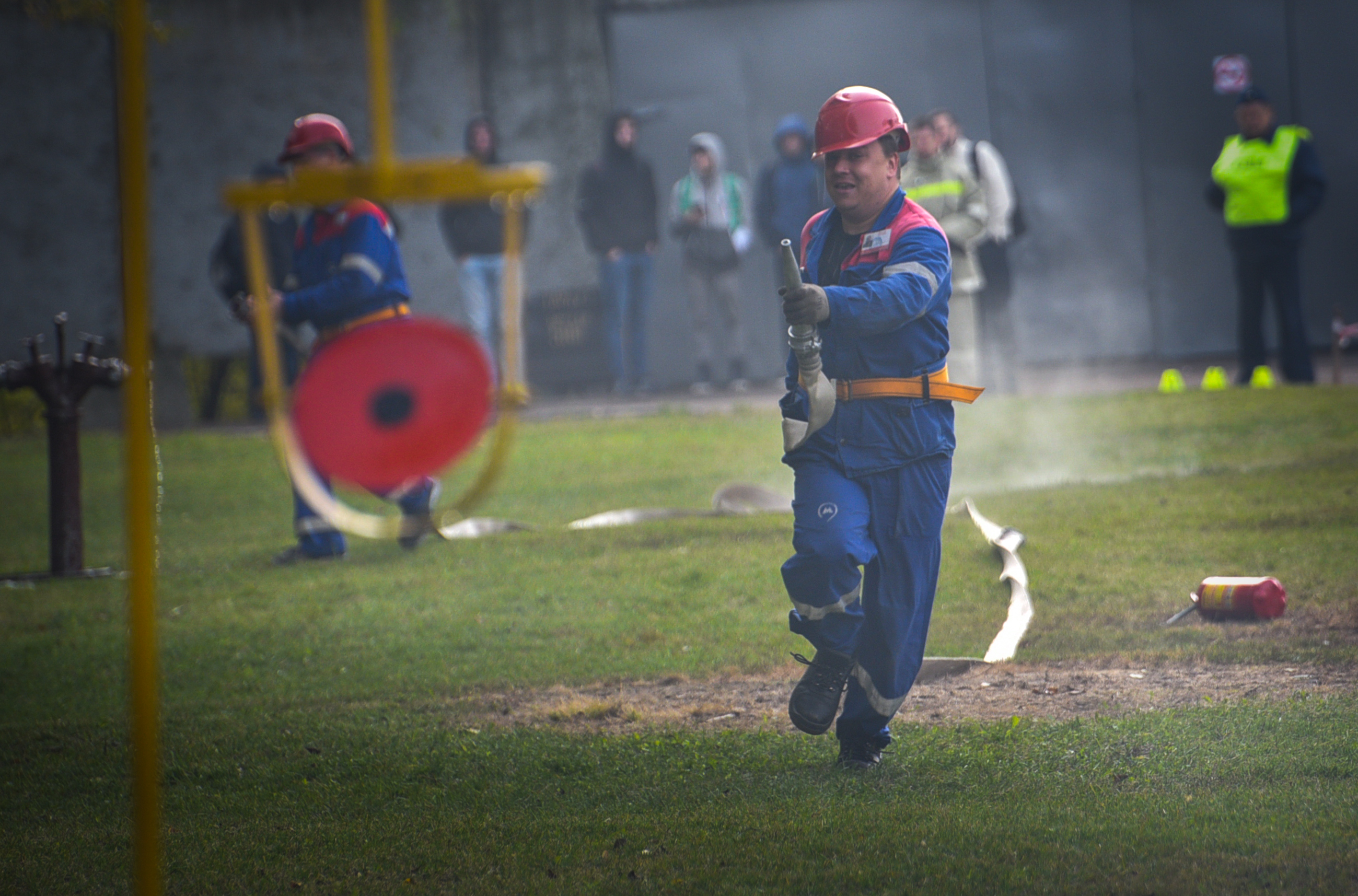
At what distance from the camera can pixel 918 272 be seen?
4871 mm

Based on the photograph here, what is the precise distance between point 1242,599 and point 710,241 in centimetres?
1005

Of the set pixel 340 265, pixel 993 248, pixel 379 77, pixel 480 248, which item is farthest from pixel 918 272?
pixel 480 248

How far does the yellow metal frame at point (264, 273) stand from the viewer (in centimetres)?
247

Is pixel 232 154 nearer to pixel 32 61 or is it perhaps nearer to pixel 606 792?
pixel 32 61

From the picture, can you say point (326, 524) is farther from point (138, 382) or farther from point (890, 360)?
point (138, 382)

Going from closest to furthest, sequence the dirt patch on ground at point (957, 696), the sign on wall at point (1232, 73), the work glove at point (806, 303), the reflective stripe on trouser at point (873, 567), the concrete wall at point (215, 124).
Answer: the work glove at point (806, 303) → the reflective stripe on trouser at point (873, 567) → the dirt patch on ground at point (957, 696) → the sign on wall at point (1232, 73) → the concrete wall at point (215, 124)

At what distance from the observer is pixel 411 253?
2080 centimetres

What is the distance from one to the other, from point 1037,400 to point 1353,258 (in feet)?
17.1

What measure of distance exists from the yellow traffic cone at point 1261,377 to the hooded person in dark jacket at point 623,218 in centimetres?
576

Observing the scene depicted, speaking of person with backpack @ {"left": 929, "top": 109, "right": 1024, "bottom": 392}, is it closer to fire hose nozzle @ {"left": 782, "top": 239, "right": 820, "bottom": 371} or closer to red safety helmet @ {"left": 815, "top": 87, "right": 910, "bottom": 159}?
red safety helmet @ {"left": 815, "top": 87, "right": 910, "bottom": 159}

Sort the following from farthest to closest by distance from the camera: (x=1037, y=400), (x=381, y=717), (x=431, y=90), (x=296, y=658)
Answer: (x=431, y=90), (x=1037, y=400), (x=296, y=658), (x=381, y=717)

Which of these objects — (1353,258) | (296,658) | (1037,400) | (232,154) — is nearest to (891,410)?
(296,658)

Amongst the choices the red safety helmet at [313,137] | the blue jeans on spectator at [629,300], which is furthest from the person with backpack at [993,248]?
the red safety helmet at [313,137]

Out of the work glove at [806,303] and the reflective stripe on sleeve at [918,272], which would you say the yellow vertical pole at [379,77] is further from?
the reflective stripe on sleeve at [918,272]
